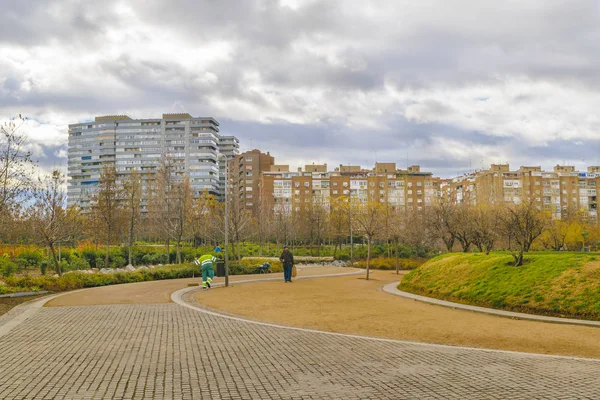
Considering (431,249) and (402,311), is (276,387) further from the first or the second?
(431,249)

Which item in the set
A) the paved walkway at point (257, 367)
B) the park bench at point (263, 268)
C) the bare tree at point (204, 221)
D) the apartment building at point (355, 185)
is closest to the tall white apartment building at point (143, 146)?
the apartment building at point (355, 185)

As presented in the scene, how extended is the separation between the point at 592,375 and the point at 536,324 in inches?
228

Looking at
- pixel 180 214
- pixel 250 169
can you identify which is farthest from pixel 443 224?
pixel 250 169

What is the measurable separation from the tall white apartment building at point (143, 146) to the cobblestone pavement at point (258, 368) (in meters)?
118

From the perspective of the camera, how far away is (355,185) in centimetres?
12150

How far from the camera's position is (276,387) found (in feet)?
23.5

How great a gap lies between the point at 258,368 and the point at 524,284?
473 inches

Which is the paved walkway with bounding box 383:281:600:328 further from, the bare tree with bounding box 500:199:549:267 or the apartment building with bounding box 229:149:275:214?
the apartment building with bounding box 229:149:275:214

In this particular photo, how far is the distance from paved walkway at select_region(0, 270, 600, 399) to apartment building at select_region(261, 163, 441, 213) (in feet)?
338

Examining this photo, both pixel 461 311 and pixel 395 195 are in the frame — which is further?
pixel 395 195

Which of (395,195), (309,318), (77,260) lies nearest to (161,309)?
(309,318)

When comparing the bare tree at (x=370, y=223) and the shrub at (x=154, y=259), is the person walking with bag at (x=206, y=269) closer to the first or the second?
the bare tree at (x=370, y=223)

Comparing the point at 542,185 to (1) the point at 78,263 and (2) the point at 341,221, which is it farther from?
(1) the point at 78,263

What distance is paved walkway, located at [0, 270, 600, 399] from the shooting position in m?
6.93
